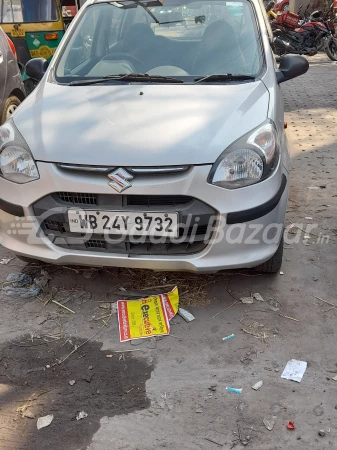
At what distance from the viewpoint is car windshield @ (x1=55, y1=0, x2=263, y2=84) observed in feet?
11.0

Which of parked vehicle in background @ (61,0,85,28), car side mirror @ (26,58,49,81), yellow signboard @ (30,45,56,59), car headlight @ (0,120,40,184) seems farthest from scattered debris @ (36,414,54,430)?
parked vehicle in background @ (61,0,85,28)

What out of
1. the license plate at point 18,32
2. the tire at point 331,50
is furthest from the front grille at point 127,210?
the tire at point 331,50

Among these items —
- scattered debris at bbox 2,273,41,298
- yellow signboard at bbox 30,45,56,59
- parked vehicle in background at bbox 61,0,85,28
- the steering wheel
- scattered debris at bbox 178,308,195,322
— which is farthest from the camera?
parked vehicle in background at bbox 61,0,85,28

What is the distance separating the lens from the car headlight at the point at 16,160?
2.69 metres

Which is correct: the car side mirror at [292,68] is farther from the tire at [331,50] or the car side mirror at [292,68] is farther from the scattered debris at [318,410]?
the tire at [331,50]

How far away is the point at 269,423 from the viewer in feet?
7.03

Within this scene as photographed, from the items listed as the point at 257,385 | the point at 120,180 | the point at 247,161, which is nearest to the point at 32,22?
the point at 120,180

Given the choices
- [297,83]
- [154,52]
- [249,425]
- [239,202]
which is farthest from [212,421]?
[297,83]

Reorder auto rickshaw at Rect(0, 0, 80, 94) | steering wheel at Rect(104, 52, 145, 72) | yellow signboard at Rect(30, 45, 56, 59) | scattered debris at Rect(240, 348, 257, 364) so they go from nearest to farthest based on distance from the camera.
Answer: scattered debris at Rect(240, 348, 257, 364), steering wheel at Rect(104, 52, 145, 72), auto rickshaw at Rect(0, 0, 80, 94), yellow signboard at Rect(30, 45, 56, 59)

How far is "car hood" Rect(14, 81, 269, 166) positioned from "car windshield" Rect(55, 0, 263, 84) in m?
0.22

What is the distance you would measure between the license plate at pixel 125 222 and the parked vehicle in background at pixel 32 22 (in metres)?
5.21

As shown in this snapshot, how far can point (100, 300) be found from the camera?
3064 mm

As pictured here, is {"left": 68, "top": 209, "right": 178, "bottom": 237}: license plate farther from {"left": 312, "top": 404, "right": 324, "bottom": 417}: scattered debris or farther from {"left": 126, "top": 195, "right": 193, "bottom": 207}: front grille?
{"left": 312, "top": 404, "right": 324, "bottom": 417}: scattered debris

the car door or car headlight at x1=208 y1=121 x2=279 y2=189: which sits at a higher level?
car headlight at x1=208 y1=121 x2=279 y2=189
